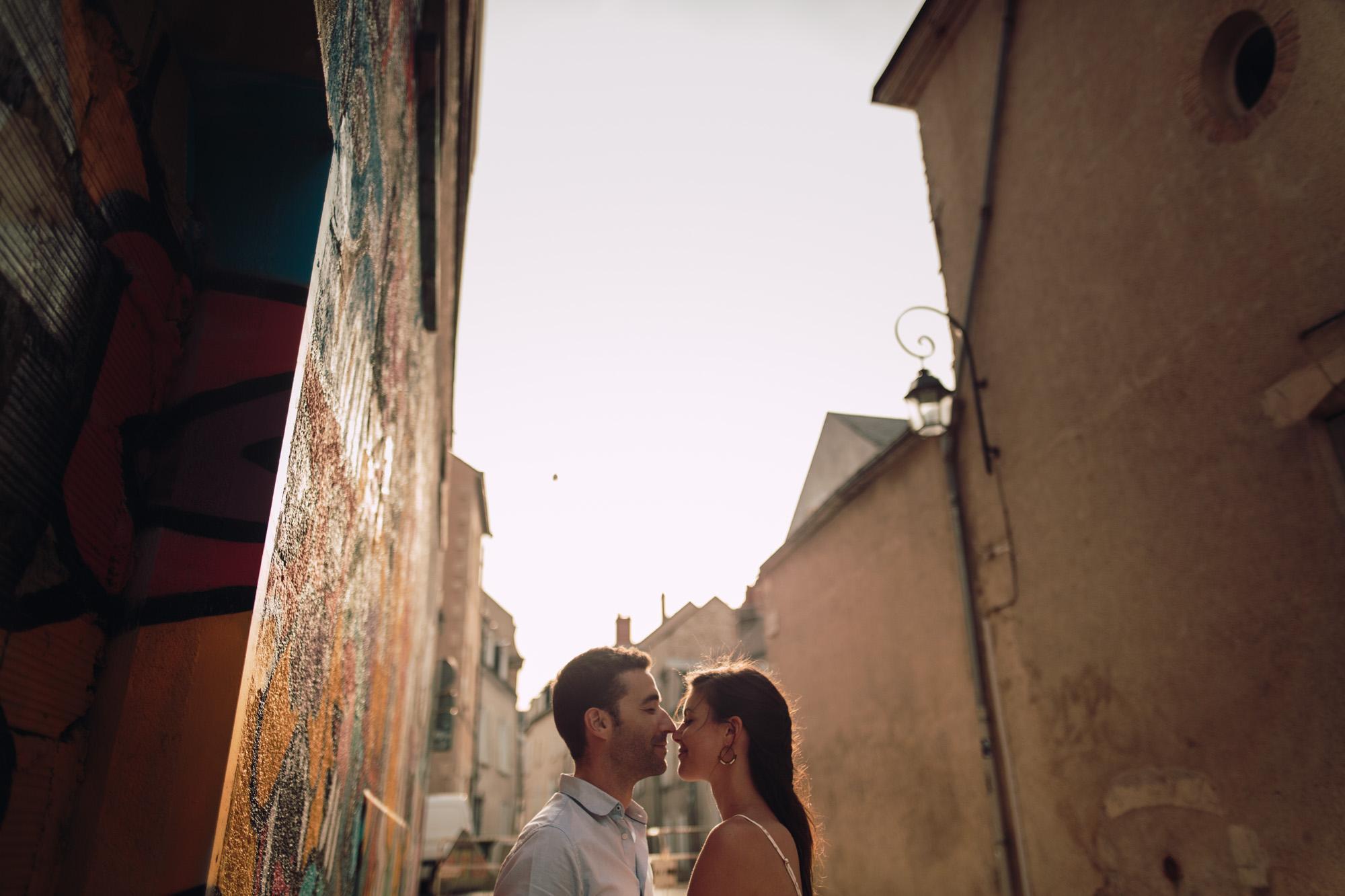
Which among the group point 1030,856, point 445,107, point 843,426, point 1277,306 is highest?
point 843,426

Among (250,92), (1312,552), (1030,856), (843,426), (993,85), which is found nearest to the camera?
(250,92)

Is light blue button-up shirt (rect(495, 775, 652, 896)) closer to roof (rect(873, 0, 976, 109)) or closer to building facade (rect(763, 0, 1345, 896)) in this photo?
building facade (rect(763, 0, 1345, 896))

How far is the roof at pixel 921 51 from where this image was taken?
279 inches

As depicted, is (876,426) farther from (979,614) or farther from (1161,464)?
(1161,464)

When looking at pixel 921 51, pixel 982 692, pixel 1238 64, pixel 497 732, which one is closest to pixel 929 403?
pixel 982 692

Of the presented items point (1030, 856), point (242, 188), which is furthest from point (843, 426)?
point (242, 188)

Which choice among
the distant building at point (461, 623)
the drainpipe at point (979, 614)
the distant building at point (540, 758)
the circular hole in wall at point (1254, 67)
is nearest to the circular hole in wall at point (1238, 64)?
the circular hole in wall at point (1254, 67)

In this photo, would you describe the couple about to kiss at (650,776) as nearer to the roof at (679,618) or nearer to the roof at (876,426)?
the roof at (876,426)

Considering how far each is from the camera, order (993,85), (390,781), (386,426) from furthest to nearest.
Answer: (993,85)
(390,781)
(386,426)

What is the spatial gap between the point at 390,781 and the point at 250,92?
15.1ft

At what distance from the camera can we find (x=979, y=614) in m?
6.30

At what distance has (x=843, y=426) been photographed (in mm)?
16938

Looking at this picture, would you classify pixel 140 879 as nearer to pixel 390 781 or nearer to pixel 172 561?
pixel 172 561

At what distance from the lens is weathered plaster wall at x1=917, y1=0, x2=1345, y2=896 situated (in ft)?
12.1
